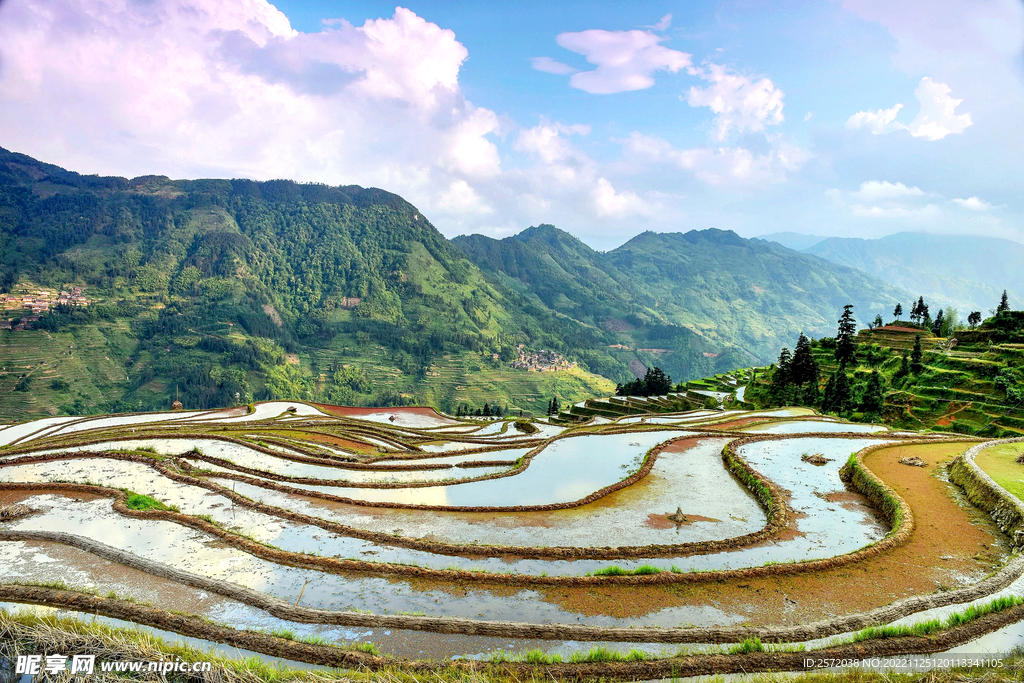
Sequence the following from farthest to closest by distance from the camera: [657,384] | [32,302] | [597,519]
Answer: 1. [32,302]
2. [657,384]
3. [597,519]

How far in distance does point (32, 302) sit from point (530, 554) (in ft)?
716

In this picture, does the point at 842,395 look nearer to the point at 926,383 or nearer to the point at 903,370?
the point at 903,370

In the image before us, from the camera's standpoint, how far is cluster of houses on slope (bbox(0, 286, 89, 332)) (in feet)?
473

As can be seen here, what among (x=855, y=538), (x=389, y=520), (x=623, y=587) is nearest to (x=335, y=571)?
(x=389, y=520)

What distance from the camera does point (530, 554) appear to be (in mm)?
12406

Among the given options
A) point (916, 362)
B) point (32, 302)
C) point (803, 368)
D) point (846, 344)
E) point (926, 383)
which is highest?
point (32, 302)

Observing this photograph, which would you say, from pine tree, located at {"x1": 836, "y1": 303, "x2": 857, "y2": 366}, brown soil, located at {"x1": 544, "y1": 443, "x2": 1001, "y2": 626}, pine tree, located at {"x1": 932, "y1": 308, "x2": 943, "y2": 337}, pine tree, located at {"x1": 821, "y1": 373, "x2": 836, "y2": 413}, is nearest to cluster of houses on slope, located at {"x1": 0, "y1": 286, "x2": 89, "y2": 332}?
brown soil, located at {"x1": 544, "y1": 443, "x2": 1001, "y2": 626}

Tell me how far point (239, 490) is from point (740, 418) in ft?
123

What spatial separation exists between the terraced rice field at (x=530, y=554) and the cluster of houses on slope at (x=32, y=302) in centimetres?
17859

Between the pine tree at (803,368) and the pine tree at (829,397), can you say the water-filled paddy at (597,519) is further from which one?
the pine tree at (803,368)

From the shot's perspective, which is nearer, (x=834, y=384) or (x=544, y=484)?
(x=544, y=484)

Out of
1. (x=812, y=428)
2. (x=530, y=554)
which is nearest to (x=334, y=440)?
(x=530, y=554)

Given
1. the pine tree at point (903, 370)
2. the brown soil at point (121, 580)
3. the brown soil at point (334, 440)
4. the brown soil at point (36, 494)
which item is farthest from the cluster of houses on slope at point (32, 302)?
the pine tree at point (903, 370)

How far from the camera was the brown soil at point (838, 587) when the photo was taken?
9.84 m
